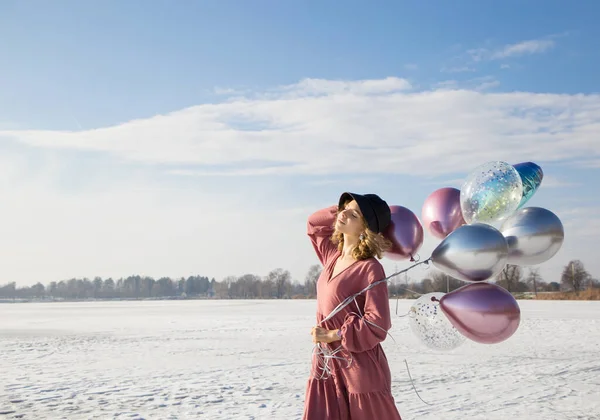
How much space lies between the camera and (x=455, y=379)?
25.1ft

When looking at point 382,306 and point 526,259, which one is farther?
point 526,259

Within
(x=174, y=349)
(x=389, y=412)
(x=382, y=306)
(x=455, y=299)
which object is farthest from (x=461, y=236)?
(x=174, y=349)

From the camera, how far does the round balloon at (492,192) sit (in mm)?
3277

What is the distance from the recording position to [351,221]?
306 cm

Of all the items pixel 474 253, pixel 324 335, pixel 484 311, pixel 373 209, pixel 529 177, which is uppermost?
pixel 529 177

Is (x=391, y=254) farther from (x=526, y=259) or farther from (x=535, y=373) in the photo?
(x=535, y=373)

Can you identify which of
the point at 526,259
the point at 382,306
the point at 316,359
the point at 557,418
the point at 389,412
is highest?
the point at 526,259

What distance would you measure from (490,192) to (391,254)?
632mm

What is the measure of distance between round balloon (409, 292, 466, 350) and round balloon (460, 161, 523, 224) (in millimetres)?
515

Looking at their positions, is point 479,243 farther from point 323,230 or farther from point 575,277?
point 575,277

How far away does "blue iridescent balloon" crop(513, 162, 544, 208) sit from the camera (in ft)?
11.3

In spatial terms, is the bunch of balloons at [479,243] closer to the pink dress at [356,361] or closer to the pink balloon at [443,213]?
the pink balloon at [443,213]

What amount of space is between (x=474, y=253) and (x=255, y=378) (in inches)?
222

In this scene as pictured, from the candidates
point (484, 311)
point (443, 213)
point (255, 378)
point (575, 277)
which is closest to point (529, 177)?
point (443, 213)
